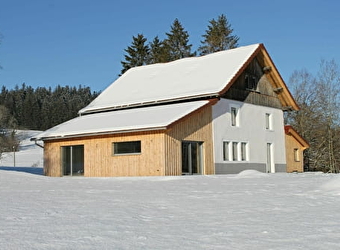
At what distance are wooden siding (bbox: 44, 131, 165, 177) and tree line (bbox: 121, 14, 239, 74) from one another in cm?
2777

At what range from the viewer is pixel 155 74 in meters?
29.7

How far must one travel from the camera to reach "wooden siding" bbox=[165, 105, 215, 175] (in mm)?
20234

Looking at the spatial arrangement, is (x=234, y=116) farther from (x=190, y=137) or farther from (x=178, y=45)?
(x=178, y=45)

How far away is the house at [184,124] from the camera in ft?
67.6

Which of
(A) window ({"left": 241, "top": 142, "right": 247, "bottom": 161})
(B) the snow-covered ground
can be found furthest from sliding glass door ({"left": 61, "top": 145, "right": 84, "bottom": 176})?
(B) the snow-covered ground

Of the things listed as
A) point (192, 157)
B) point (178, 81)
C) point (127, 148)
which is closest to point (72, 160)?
point (127, 148)

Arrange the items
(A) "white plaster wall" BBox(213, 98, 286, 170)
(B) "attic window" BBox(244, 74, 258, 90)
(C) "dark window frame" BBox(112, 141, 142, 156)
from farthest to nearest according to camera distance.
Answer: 1. (B) "attic window" BBox(244, 74, 258, 90)
2. (A) "white plaster wall" BBox(213, 98, 286, 170)
3. (C) "dark window frame" BBox(112, 141, 142, 156)

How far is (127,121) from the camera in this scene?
852 inches

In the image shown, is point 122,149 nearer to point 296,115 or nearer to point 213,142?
point 213,142

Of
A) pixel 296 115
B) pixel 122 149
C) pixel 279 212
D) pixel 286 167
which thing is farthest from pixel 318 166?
pixel 279 212

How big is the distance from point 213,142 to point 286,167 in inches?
Result: 349

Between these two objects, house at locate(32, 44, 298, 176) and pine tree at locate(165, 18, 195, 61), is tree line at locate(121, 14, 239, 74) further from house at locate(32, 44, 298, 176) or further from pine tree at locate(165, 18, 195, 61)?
house at locate(32, 44, 298, 176)

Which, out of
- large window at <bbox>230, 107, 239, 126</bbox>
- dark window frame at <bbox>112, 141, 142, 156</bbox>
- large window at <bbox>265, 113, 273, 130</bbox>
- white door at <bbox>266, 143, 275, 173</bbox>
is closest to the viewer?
dark window frame at <bbox>112, 141, 142, 156</bbox>

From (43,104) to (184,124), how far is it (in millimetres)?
91813
